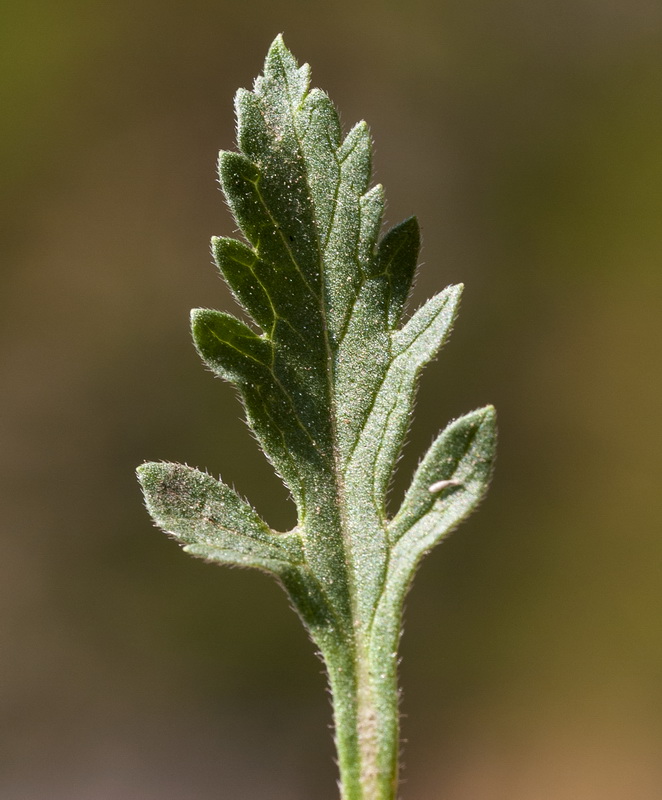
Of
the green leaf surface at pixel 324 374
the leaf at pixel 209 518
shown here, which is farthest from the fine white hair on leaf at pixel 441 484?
the leaf at pixel 209 518

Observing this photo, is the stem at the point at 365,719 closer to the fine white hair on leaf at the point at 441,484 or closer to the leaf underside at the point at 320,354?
the leaf underside at the point at 320,354

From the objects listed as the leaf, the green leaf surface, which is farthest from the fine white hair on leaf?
the leaf

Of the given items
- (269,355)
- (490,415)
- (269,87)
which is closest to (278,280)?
(269,355)

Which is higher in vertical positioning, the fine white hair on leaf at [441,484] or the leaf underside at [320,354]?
the leaf underside at [320,354]

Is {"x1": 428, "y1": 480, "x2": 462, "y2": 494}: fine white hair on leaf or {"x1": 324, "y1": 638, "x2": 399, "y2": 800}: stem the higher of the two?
{"x1": 428, "y1": 480, "x2": 462, "y2": 494}: fine white hair on leaf

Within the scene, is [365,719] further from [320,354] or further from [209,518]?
[320,354]

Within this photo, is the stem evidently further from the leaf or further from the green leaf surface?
the leaf

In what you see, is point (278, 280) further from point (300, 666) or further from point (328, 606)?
point (300, 666)

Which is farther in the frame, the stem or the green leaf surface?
the green leaf surface
